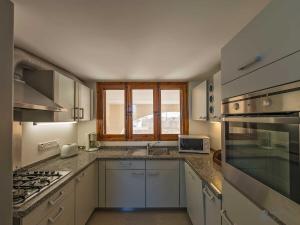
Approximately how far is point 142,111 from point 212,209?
2.32 meters

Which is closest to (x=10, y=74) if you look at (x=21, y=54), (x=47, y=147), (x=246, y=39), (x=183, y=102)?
(x=21, y=54)

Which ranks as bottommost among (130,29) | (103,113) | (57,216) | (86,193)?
(86,193)

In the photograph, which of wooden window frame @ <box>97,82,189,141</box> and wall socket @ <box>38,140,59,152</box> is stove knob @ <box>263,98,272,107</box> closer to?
wall socket @ <box>38,140,59,152</box>

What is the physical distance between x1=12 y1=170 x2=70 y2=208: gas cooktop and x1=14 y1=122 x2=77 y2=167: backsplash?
0.93 feet

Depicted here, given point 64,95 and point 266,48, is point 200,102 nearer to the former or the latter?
point 64,95

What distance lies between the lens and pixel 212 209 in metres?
1.65

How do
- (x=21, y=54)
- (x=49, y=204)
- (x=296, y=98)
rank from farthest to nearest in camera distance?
(x=21, y=54) → (x=49, y=204) → (x=296, y=98)

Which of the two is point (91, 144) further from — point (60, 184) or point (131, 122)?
point (60, 184)

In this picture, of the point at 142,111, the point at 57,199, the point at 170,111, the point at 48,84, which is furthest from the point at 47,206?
the point at 170,111

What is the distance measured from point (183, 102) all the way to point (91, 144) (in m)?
1.85

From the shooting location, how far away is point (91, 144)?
358cm

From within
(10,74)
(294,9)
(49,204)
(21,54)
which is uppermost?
(21,54)

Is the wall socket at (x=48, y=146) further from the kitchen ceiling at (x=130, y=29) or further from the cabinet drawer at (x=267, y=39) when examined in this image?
the cabinet drawer at (x=267, y=39)

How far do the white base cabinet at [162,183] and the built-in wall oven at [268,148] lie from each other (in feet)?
6.08
